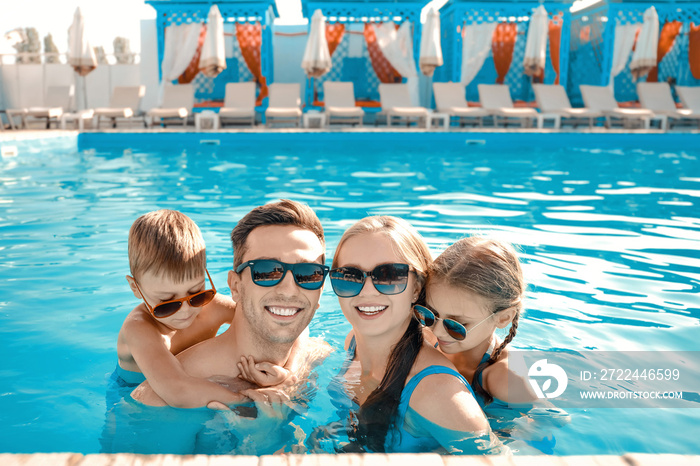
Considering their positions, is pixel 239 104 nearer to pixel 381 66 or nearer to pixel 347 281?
pixel 381 66

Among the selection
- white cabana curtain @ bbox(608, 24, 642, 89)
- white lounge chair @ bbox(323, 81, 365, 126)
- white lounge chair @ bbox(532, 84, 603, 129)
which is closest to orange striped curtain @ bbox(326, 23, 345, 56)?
white lounge chair @ bbox(323, 81, 365, 126)

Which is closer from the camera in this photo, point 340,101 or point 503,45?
point 340,101

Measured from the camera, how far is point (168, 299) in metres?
1.99

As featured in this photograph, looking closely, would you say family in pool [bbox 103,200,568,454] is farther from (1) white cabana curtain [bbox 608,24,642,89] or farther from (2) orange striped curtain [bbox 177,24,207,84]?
(1) white cabana curtain [bbox 608,24,642,89]

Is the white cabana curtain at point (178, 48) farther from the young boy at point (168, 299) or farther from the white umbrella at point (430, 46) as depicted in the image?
the young boy at point (168, 299)

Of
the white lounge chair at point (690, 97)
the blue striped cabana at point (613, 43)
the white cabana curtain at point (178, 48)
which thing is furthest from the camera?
the blue striped cabana at point (613, 43)

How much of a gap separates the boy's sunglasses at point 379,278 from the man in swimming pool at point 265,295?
0.47 ft

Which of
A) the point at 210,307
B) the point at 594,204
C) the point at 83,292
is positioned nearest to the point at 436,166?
the point at 594,204

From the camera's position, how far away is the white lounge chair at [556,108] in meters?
13.1

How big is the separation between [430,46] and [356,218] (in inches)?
347

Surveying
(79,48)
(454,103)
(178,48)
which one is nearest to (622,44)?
(454,103)

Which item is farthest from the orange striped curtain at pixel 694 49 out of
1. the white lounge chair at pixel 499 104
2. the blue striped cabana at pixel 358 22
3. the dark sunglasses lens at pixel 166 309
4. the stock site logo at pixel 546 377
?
the dark sunglasses lens at pixel 166 309

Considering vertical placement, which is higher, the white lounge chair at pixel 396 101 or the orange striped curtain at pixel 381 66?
the orange striped curtain at pixel 381 66

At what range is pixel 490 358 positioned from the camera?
2143 millimetres
